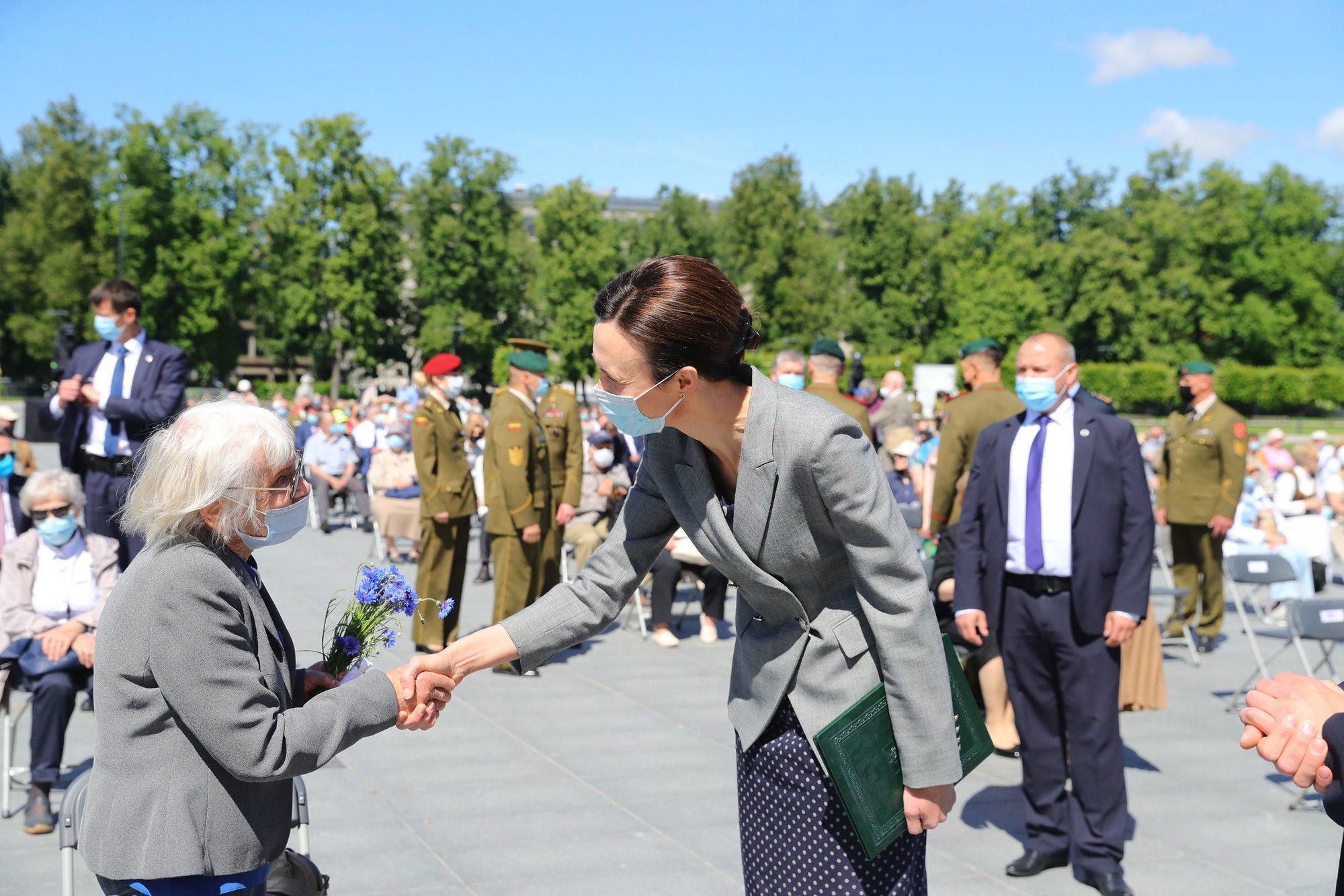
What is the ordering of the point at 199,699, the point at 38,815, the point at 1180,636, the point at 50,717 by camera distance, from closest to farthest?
the point at 199,699, the point at 38,815, the point at 50,717, the point at 1180,636

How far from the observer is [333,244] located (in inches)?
2151

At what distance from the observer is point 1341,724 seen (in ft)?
7.39

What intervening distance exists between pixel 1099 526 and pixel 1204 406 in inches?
231

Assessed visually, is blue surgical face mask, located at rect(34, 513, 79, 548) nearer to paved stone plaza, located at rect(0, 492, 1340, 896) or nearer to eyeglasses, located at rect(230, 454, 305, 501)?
paved stone plaza, located at rect(0, 492, 1340, 896)

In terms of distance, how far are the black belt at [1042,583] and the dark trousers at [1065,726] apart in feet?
0.07

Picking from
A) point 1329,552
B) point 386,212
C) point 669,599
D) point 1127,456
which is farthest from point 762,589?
point 386,212

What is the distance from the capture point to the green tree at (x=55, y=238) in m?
52.9

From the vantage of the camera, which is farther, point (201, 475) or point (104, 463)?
point (104, 463)

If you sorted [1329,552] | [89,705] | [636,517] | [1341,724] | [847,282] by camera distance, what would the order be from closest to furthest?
[1341,724], [636,517], [89,705], [1329,552], [847,282]

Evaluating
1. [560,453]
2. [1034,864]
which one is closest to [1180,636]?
[560,453]

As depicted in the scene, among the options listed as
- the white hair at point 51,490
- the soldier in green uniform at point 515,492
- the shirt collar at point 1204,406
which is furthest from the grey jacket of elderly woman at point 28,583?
the shirt collar at point 1204,406

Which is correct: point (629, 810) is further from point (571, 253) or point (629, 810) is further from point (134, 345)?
point (571, 253)

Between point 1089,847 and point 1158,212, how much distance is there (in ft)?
202

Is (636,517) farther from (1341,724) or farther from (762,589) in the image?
(1341,724)
